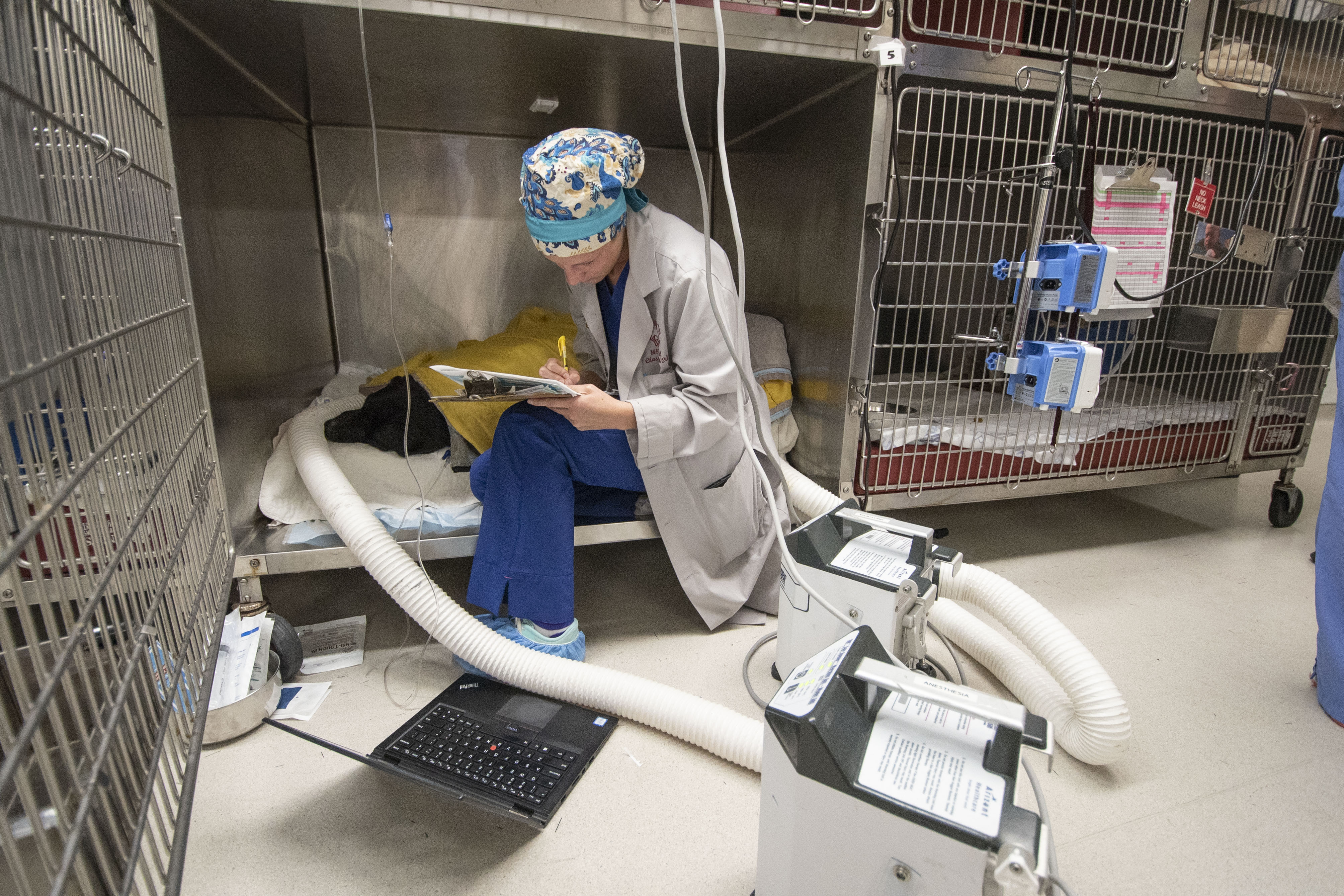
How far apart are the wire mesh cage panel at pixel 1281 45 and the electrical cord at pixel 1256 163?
0.02 m

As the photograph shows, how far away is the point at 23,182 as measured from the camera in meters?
0.50

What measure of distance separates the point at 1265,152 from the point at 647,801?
1.82 m

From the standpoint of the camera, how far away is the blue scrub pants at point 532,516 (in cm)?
118

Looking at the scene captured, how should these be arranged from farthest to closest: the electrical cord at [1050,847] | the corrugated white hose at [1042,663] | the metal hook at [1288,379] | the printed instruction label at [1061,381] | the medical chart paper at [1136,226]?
the metal hook at [1288,379]
the medical chart paper at [1136,226]
the printed instruction label at [1061,381]
the corrugated white hose at [1042,663]
the electrical cord at [1050,847]

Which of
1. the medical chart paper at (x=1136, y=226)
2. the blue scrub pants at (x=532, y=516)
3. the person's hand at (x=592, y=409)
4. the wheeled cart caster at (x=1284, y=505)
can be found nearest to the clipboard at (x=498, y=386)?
the person's hand at (x=592, y=409)

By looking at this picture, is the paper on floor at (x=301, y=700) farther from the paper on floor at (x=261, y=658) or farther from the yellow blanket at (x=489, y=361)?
the yellow blanket at (x=489, y=361)

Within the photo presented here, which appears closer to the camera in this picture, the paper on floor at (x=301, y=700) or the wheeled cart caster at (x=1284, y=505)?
the paper on floor at (x=301, y=700)

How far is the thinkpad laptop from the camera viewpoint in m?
0.86

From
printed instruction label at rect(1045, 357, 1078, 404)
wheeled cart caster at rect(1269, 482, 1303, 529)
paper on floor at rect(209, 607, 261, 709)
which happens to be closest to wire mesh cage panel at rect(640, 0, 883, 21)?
printed instruction label at rect(1045, 357, 1078, 404)

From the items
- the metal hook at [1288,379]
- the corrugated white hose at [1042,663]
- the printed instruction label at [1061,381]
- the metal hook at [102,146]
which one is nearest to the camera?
the metal hook at [102,146]

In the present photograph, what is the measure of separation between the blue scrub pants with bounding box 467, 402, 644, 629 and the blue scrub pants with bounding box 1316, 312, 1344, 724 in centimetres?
113

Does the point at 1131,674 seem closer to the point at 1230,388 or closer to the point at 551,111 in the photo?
the point at 1230,388

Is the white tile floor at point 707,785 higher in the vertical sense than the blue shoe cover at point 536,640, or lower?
lower

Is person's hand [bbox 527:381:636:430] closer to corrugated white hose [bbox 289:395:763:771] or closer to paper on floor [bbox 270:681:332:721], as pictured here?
corrugated white hose [bbox 289:395:763:771]
